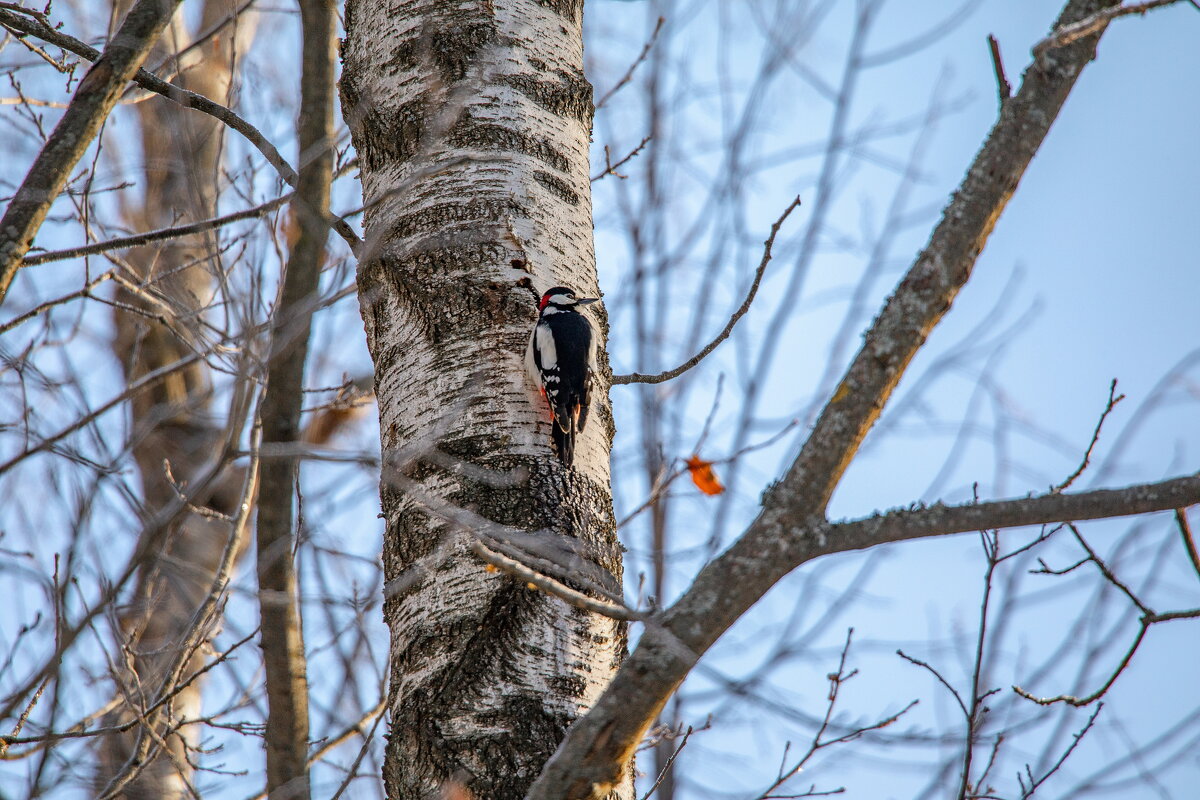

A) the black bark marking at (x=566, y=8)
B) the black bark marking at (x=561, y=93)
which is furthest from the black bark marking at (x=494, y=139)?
the black bark marking at (x=566, y=8)

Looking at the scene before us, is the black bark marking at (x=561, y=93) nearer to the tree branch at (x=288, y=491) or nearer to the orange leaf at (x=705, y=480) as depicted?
the tree branch at (x=288, y=491)

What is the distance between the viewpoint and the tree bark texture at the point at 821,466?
1291 millimetres

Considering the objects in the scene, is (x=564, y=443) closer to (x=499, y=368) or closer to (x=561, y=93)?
(x=499, y=368)

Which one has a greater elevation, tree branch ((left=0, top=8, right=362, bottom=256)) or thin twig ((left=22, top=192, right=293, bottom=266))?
tree branch ((left=0, top=8, right=362, bottom=256))

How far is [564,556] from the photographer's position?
182 cm

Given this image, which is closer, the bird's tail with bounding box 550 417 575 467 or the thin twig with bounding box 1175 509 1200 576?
the thin twig with bounding box 1175 509 1200 576

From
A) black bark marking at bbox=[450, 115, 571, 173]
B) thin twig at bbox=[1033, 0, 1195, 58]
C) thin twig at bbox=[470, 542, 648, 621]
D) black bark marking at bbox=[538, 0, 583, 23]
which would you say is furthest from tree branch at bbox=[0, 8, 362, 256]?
thin twig at bbox=[1033, 0, 1195, 58]

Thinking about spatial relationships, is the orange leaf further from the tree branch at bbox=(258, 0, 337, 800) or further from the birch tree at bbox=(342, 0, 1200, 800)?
the tree branch at bbox=(258, 0, 337, 800)

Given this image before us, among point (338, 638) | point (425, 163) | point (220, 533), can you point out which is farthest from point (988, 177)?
point (220, 533)

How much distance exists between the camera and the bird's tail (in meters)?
2.02

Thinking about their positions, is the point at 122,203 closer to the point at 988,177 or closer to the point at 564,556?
the point at 564,556

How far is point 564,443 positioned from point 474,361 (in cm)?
24

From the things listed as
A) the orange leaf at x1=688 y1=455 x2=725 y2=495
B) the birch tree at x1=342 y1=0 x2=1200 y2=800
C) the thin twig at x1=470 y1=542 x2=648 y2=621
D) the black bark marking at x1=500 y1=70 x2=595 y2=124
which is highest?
the orange leaf at x1=688 y1=455 x2=725 y2=495

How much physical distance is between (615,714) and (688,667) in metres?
0.11
